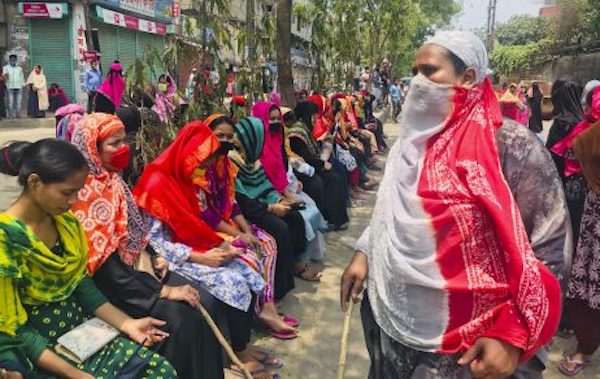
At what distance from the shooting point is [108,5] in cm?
1598

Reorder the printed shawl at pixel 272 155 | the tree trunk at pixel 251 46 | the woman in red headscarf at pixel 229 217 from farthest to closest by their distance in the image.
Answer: the tree trunk at pixel 251 46 < the printed shawl at pixel 272 155 < the woman in red headscarf at pixel 229 217

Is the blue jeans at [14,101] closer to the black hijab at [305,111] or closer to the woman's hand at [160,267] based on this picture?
the black hijab at [305,111]

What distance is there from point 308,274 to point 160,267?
6.11 ft

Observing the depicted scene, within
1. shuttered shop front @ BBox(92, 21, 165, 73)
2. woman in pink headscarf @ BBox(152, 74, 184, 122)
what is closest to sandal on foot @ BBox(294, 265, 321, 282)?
woman in pink headscarf @ BBox(152, 74, 184, 122)

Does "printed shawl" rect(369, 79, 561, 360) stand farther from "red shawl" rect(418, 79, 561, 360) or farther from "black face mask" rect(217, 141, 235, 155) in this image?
"black face mask" rect(217, 141, 235, 155)

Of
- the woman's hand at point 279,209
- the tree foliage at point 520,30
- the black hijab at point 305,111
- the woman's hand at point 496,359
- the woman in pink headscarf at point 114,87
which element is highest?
the tree foliage at point 520,30

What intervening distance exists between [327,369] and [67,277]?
5.33 ft

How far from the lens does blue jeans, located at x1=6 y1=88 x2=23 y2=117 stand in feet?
44.0

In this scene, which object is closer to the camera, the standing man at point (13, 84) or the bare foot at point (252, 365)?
Answer: the bare foot at point (252, 365)

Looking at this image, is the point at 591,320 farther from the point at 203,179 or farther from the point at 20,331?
the point at 20,331

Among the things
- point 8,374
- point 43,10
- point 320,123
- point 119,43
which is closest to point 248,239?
point 8,374

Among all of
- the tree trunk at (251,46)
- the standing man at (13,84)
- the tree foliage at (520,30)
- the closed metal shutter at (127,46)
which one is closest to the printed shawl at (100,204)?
the tree trunk at (251,46)

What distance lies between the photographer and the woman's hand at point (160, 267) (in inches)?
108

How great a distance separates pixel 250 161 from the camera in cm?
410
